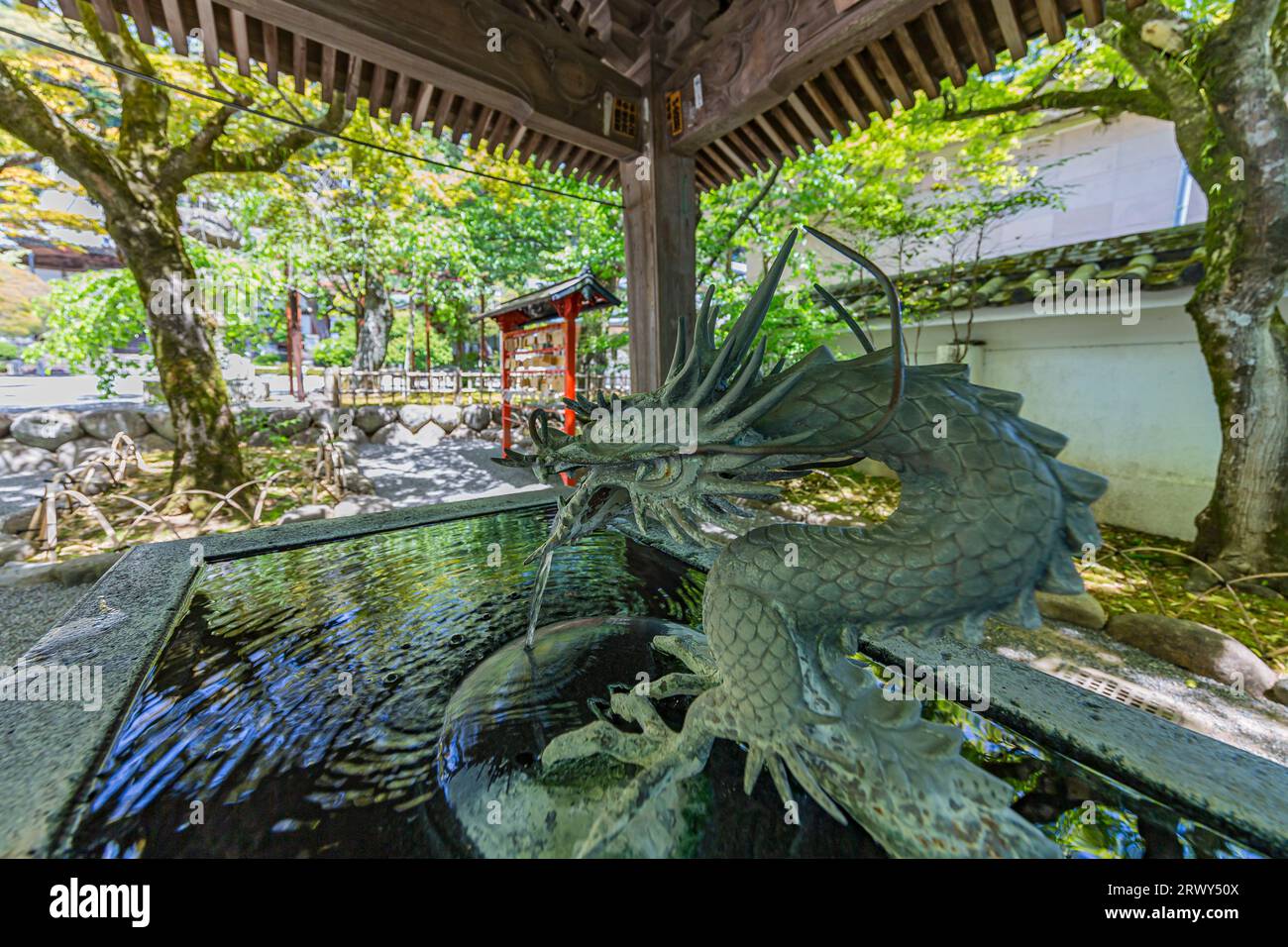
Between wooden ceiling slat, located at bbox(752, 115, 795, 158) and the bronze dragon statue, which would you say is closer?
the bronze dragon statue

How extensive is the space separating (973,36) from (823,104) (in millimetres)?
891

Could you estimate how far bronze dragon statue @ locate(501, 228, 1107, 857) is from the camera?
4.22 feet

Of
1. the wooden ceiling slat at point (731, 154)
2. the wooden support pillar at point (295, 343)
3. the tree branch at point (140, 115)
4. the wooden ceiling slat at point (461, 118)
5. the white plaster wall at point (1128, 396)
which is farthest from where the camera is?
the wooden support pillar at point (295, 343)

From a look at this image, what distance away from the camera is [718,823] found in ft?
4.83

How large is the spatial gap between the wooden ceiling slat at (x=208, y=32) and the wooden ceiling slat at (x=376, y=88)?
73cm

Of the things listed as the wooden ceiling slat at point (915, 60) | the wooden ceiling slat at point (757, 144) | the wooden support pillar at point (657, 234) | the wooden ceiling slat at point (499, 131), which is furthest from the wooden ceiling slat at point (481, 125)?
the wooden ceiling slat at point (915, 60)

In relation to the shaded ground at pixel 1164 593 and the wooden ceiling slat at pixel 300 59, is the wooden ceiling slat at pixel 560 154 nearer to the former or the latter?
the wooden ceiling slat at pixel 300 59

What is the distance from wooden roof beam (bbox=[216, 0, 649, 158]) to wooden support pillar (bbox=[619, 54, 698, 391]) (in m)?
0.17

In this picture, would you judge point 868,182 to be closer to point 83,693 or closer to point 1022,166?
point 1022,166

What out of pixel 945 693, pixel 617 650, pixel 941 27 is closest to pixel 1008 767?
pixel 945 693

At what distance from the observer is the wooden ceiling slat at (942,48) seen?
103 inches

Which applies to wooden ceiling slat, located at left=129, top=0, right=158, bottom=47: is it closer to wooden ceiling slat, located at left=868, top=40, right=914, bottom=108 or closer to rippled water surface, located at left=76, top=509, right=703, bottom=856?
rippled water surface, located at left=76, top=509, right=703, bottom=856

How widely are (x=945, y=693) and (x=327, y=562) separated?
3.39 meters

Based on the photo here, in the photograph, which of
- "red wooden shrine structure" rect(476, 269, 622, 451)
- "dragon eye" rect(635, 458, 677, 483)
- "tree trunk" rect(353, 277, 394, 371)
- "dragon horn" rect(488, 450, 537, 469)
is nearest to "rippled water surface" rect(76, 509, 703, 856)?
"dragon horn" rect(488, 450, 537, 469)
